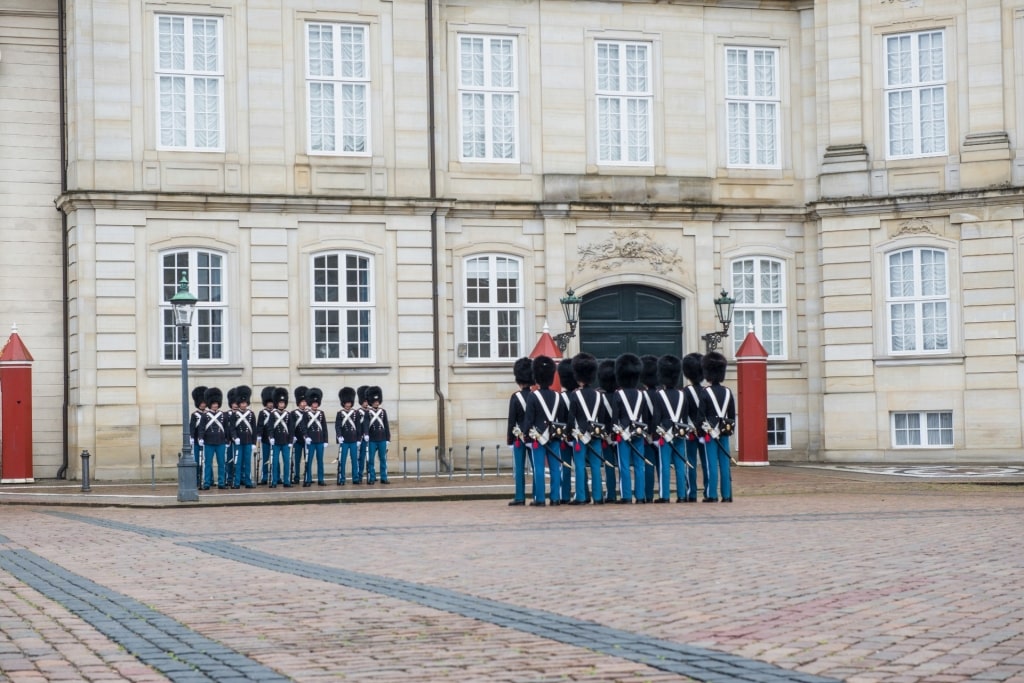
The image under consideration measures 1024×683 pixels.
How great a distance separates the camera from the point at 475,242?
28.5 m

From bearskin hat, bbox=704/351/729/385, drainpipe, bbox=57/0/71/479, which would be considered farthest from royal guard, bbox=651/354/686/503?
drainpipe, bbox=57/0/71/479

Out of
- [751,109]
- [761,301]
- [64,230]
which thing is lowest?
[761,301]

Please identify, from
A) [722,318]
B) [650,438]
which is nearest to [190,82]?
[722,318]

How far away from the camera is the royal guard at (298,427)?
82.7 ft

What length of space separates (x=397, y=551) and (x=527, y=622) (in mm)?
4538

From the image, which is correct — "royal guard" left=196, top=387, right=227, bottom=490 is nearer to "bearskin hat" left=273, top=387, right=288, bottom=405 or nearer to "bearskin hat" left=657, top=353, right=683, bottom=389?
"bearskin hat" left=273, top=387, right=288, bottom=405

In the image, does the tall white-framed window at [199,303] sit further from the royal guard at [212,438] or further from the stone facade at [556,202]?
the royal guard at [212,438]

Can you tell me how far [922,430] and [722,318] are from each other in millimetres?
3888

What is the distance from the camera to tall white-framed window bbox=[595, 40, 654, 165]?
29.3m

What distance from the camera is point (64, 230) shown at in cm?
2752

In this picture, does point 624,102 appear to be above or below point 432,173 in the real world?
above

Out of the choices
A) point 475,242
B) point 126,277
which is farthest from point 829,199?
point 126,277

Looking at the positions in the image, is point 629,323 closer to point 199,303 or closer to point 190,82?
point 199,303

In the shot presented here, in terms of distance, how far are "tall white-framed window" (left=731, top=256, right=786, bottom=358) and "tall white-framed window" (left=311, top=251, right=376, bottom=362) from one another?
660 cm
